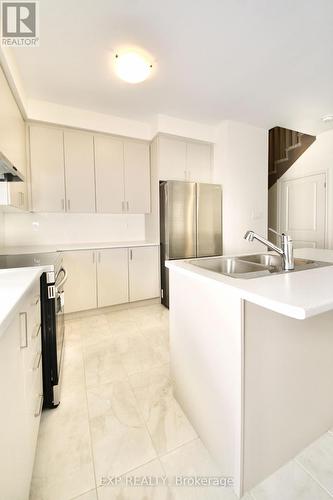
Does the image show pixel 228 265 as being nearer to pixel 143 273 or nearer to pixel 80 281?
pixel 143 273

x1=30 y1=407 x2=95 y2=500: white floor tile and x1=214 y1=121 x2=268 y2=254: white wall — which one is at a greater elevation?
x1=214 y1=121 x2=268 y2=254: white wall

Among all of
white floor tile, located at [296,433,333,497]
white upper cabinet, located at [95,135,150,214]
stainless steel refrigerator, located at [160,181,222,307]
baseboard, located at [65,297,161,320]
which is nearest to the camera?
white floor tile, located at [296,433,333,497]

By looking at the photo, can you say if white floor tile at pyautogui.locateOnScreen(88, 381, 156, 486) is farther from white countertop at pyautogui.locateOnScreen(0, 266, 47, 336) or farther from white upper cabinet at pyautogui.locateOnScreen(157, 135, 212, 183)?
white upper cabinet at pyautogui.locateOnScreen(157, 135, 212, 183)

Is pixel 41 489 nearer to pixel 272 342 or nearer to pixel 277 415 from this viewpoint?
pixel 277 415

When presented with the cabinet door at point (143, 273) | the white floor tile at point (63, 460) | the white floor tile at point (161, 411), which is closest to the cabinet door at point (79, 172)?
the cabinet door at point (143, 273)

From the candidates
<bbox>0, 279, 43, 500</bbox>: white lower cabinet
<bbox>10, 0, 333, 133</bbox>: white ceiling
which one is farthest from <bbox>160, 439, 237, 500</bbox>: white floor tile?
<bbox>10, 0, 333, 133</bbox>: white ceiling

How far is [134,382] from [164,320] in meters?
1.14

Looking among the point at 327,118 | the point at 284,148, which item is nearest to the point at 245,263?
the point at 327,118

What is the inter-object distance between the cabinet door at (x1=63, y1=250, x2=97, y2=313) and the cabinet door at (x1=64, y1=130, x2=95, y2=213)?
0.63 metres

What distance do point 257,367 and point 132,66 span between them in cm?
244

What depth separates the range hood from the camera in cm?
122

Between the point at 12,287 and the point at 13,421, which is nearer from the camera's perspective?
the point at 13,421

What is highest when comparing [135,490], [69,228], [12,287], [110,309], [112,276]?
[69,228]

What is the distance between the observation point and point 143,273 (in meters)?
3.20
